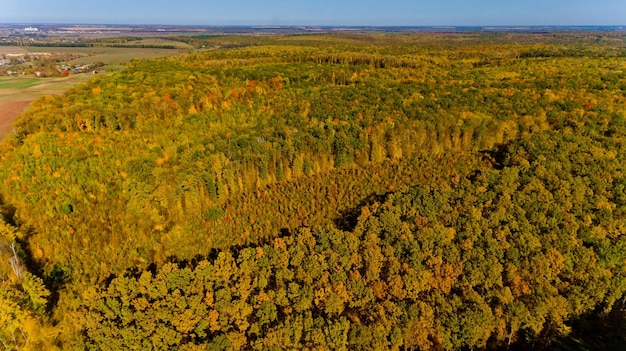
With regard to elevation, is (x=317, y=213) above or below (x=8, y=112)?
below

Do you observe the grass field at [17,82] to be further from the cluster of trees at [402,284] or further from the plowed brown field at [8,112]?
the cluster of trees at [402,284]

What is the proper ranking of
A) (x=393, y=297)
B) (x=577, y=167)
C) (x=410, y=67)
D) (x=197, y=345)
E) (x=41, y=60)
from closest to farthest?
(x=197, y=345) < (x=393, y=297) < (x=577, y=167) < (x=410, y=67) < (x=41, y=60)

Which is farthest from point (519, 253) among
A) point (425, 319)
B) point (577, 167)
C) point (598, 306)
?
point (577, 167)

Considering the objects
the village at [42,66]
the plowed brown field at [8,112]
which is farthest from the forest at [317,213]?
the village at [42,66]

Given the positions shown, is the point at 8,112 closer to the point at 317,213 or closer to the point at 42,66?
the point at 42,66

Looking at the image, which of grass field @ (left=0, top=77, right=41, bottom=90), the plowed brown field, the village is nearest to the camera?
the plowed brown field

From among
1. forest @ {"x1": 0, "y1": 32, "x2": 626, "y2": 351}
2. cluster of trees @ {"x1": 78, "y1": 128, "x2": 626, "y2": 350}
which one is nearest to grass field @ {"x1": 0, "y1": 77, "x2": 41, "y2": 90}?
forest @ {"x1": 0, "y1": 32, "x2": 626, "y2": 351}

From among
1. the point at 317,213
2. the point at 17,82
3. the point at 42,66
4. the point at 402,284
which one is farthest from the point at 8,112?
the point at 402,284

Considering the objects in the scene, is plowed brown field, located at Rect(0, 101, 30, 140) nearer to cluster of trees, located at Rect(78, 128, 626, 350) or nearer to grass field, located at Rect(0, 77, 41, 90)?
grass field, located at Rect(0, 77, 41, 90)

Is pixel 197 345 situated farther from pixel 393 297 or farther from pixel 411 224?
pixel 411 224
